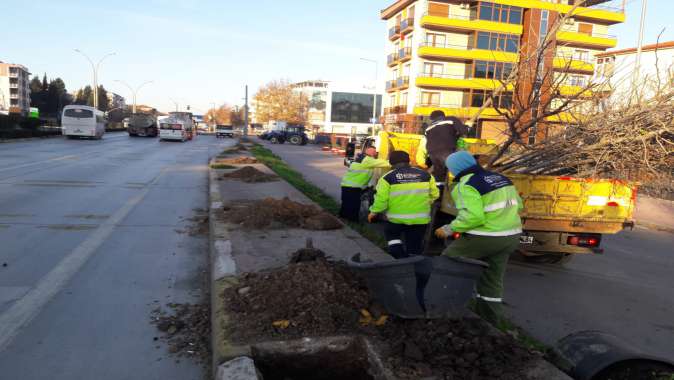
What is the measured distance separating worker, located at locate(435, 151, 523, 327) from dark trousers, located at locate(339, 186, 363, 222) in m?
4.95

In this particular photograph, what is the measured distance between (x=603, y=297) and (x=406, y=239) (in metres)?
2.48

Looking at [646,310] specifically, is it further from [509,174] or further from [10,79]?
[10,79]

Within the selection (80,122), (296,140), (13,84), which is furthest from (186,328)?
(13,84)

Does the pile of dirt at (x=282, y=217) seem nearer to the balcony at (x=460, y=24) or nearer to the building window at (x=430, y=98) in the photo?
the balcony at (x=460, y=24)

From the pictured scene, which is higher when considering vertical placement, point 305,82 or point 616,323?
point 305,82

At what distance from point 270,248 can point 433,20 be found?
4569cm

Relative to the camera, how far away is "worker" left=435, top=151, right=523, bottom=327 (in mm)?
4156

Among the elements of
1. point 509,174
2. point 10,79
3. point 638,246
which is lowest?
point 638,246

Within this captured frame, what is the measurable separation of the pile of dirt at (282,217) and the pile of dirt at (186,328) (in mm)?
3066

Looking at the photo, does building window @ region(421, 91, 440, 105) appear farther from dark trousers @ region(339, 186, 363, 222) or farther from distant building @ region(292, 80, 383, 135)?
dark trousers @ region(339, 186, 363, 222)

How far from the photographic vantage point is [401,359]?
3.29m

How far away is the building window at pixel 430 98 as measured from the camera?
166ft

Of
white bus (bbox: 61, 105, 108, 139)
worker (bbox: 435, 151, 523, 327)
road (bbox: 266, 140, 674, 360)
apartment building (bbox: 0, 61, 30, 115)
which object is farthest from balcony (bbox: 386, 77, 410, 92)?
apartment building (bbox: 0, 61, 30, 115)

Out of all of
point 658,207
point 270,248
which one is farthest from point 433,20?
point 270,248
